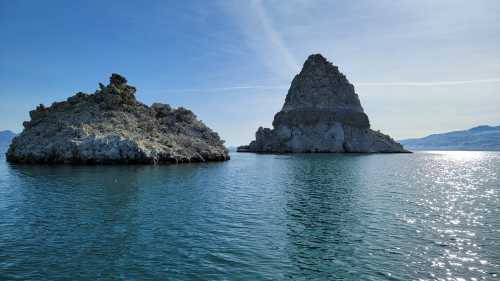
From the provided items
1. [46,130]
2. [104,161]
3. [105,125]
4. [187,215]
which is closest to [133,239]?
[187,215]

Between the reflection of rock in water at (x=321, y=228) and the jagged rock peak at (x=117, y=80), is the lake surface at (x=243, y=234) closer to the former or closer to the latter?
the reflection of rock in water at (x=321, y=228)

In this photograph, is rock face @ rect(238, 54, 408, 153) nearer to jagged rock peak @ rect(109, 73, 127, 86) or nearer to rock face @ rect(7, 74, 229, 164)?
rock face @ rect(7, 74, 229, 164)

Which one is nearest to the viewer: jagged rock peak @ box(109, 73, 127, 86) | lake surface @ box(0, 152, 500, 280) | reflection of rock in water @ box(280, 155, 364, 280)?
lake surface @ box(0, 152, 500, 280)

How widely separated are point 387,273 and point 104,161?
6889cm

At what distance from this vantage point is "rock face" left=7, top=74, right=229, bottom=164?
73312 mm

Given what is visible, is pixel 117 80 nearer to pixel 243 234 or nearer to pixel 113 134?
pixel 113 134

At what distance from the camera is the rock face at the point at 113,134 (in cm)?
7331

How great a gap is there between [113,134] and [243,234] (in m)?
59.7

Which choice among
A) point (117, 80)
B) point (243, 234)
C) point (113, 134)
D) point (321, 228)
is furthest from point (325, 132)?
point (243, 234)

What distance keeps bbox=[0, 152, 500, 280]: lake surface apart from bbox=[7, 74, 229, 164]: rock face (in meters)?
30.7

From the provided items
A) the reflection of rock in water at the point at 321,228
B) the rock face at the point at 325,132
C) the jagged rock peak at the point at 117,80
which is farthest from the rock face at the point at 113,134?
the rock face at the point at 325,132

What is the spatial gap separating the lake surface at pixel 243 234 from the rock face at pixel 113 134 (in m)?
30.7

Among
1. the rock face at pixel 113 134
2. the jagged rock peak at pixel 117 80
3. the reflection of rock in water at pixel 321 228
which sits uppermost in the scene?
the jagged rock peak at pixel 117 80

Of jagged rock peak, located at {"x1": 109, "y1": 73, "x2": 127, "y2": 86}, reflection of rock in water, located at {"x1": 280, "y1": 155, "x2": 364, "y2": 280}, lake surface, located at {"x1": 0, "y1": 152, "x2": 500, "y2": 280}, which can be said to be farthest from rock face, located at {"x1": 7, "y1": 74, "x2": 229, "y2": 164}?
reflection of rock in water, located at {"x1": 280, "y1": 155, "x2": 364, "y2": 280}
